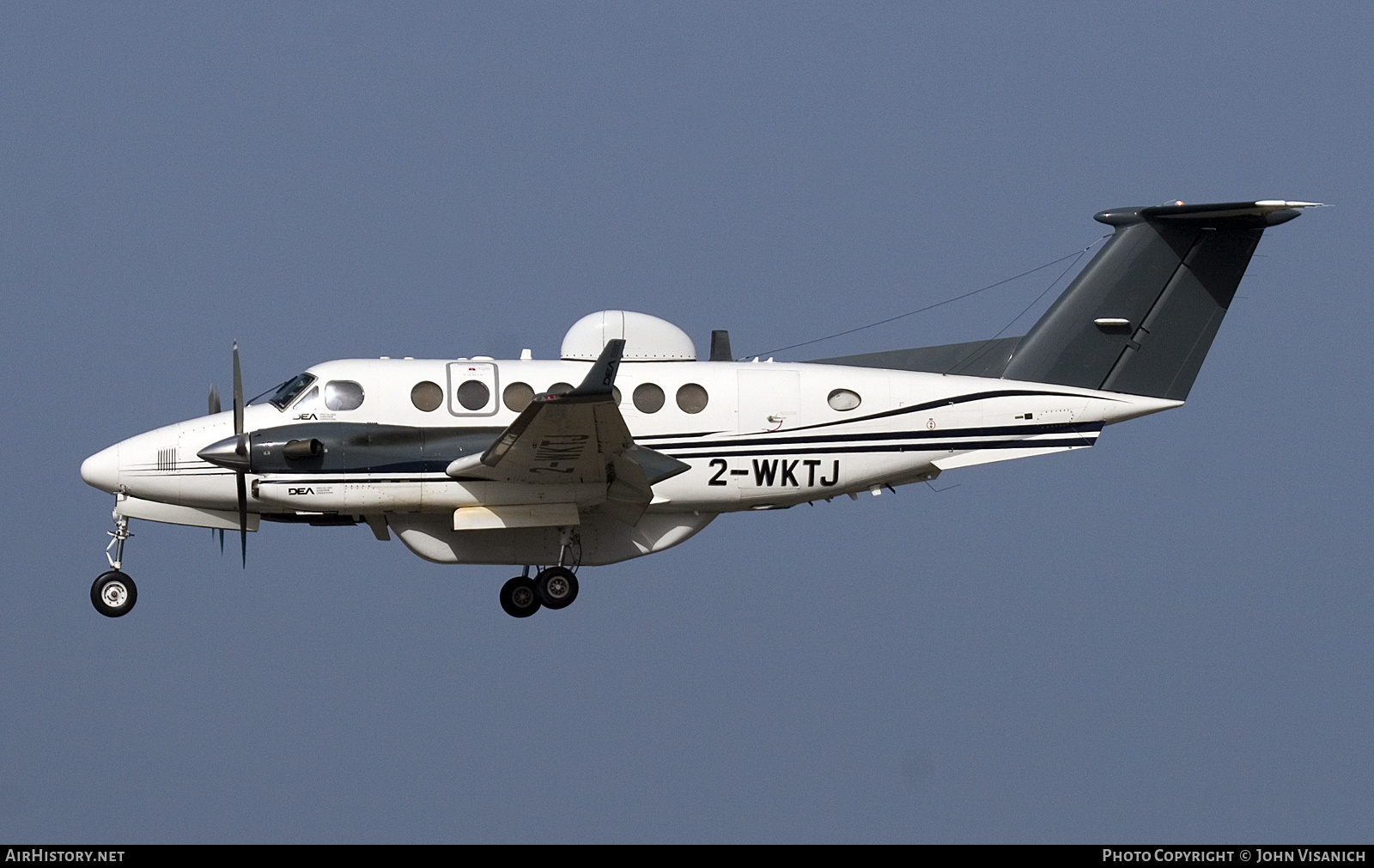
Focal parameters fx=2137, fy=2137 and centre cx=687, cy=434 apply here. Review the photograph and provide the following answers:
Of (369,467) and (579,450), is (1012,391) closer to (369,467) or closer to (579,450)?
(579,450)

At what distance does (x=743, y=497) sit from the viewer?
23469mm

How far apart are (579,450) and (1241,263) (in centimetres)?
781

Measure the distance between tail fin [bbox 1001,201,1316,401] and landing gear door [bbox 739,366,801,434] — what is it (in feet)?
8.11

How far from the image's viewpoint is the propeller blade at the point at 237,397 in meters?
22.6

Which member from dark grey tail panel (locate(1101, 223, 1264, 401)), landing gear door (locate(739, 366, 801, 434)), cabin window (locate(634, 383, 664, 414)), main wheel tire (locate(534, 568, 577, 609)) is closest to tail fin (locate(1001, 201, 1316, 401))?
dark grey tail panel (locate(1101, 223, 1264, 401))

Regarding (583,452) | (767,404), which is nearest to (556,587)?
(583,452)

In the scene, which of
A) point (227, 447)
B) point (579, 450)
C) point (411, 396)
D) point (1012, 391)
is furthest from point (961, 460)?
point (227, 447)

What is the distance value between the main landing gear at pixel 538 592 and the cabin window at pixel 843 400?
A: 3.42m

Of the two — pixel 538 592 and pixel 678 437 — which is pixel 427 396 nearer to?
pixel 538 592

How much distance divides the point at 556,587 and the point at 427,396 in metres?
2.53

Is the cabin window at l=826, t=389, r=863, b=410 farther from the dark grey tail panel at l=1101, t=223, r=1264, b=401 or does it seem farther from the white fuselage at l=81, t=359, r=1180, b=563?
the dark grey tail panel at l=1101, t=223, r=1264, b=401

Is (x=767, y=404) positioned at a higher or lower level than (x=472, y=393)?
lower

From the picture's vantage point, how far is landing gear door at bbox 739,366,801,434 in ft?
76.6

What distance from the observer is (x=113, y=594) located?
905 inches
